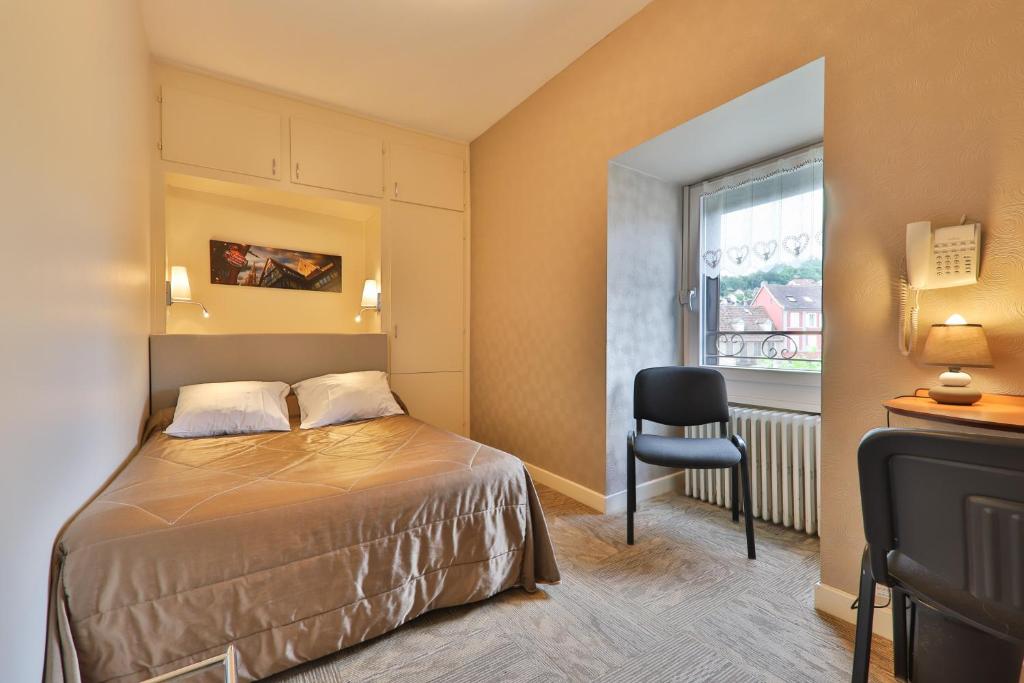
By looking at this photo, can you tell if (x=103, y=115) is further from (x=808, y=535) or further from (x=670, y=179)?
(x=808, y=535)

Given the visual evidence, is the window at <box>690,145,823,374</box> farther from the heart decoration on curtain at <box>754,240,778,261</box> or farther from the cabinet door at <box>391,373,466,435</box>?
the cabinet door at <box>391,373,466,435</box>

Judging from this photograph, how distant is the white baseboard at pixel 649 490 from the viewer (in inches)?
104

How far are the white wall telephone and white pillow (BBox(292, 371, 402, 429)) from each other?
2675mm

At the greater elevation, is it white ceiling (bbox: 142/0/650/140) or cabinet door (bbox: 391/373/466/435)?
white ceiling (bbox: 142/0/650/140)

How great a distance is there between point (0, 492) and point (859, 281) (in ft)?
8.14

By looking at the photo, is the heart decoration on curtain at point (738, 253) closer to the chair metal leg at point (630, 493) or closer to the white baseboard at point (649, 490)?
the chair metal leg at point (630, 493)

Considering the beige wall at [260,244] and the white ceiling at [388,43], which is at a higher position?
the white ceiling at [388,43]


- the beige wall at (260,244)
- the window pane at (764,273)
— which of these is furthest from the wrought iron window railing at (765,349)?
the beige wall at (260,244)

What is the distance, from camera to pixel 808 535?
2.32m

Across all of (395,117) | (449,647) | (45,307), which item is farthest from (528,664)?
(395,117)

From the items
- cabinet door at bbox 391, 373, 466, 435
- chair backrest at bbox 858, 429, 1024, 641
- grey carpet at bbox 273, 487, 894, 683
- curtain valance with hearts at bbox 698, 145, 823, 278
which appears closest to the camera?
chair backrest at bbox 858, 429, 1024, 641

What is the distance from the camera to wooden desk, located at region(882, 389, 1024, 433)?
3.41ft

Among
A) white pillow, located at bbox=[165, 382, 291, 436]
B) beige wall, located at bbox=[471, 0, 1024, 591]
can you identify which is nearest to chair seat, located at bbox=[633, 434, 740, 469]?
beige wall, located at bbox=[471, 0, 1024, 591]

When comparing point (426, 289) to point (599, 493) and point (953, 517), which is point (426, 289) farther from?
point (953, 517)
